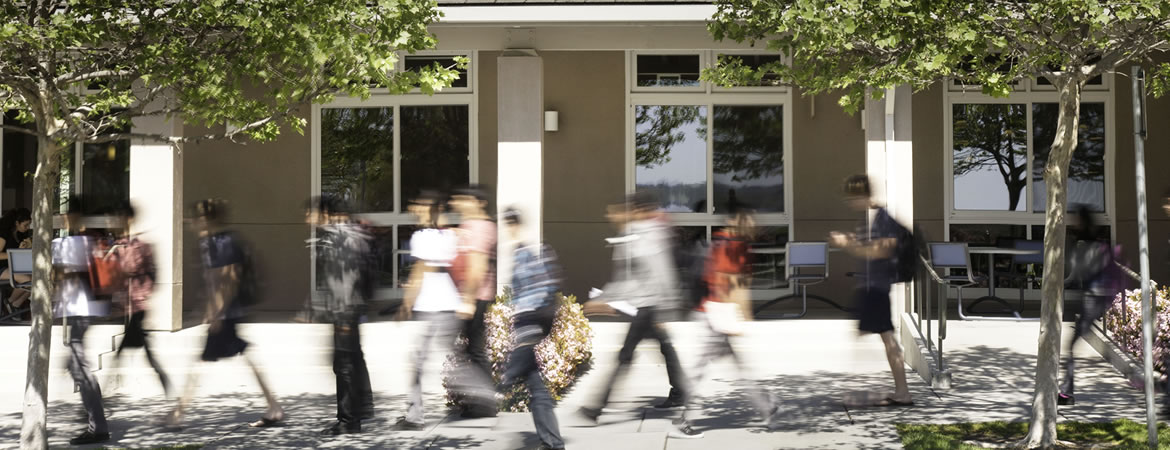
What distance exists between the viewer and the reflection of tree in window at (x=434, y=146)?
45.0ft

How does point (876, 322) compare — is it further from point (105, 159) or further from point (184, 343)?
point (105, 159)

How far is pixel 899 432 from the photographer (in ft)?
24.3

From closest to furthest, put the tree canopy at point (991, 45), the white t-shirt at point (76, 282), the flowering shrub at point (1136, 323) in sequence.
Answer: the tree canopy at point (991, 45), the white t-shirt at point (76, 282), the flowering shrub at point (1136, 323)

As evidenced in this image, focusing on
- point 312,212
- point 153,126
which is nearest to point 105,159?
point 153,126

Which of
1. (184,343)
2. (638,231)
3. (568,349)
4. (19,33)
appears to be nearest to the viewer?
(19,33)

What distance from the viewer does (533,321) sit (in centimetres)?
682

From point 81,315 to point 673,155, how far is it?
25.3 ft

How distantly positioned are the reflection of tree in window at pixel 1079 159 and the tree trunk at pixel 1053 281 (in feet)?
22.8

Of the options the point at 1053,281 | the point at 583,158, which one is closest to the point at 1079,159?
the point at 583,158

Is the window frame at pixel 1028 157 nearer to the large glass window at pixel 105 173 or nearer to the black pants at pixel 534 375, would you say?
the black pants at pixel 534 375

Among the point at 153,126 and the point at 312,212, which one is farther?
the point at 153,126

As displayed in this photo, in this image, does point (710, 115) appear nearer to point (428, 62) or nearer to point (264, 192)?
point (428, 62)

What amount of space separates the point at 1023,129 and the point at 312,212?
355 inches

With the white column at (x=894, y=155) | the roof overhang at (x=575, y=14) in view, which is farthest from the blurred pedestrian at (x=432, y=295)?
the white column at (x=894, y=155)
